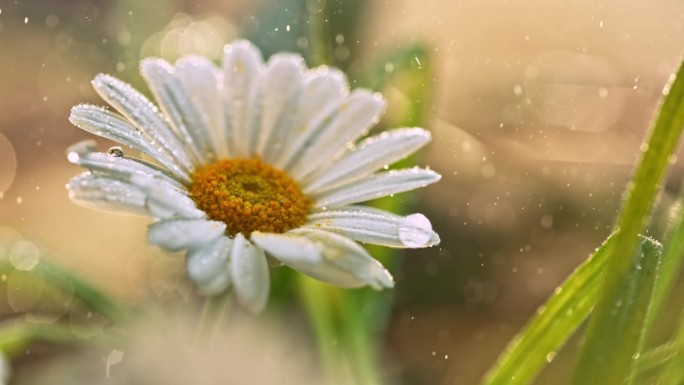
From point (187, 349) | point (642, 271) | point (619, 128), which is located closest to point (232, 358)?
point (187, 349)

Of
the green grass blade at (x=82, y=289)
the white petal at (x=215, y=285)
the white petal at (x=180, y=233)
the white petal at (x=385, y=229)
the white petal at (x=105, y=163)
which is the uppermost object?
the white petal at (x=105, y=163)

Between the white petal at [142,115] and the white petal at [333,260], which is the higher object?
the white petal at [142,115]

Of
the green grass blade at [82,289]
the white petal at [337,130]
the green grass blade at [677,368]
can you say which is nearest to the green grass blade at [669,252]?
the green grass blade at [677,368]

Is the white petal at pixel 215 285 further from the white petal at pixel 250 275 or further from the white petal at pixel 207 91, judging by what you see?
the white petal at pixel 207 91

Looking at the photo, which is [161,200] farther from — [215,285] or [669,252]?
[669,252]

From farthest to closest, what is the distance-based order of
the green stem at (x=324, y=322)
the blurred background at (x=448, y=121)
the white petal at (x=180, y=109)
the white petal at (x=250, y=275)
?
the blurred background at (x=448, y=121)
the green stem at (x=324, y=322)
the white petal at (x=180, y=109)
the white petal at (x=250, y=275)

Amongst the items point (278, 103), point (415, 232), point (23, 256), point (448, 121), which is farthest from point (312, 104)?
point (448, 121)

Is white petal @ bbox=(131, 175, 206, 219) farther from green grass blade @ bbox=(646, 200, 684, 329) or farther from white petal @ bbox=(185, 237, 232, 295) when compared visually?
green grass blade @ bbox=(646, 200, 684, 329)

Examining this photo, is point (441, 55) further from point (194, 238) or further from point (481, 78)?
point (194, 238)
